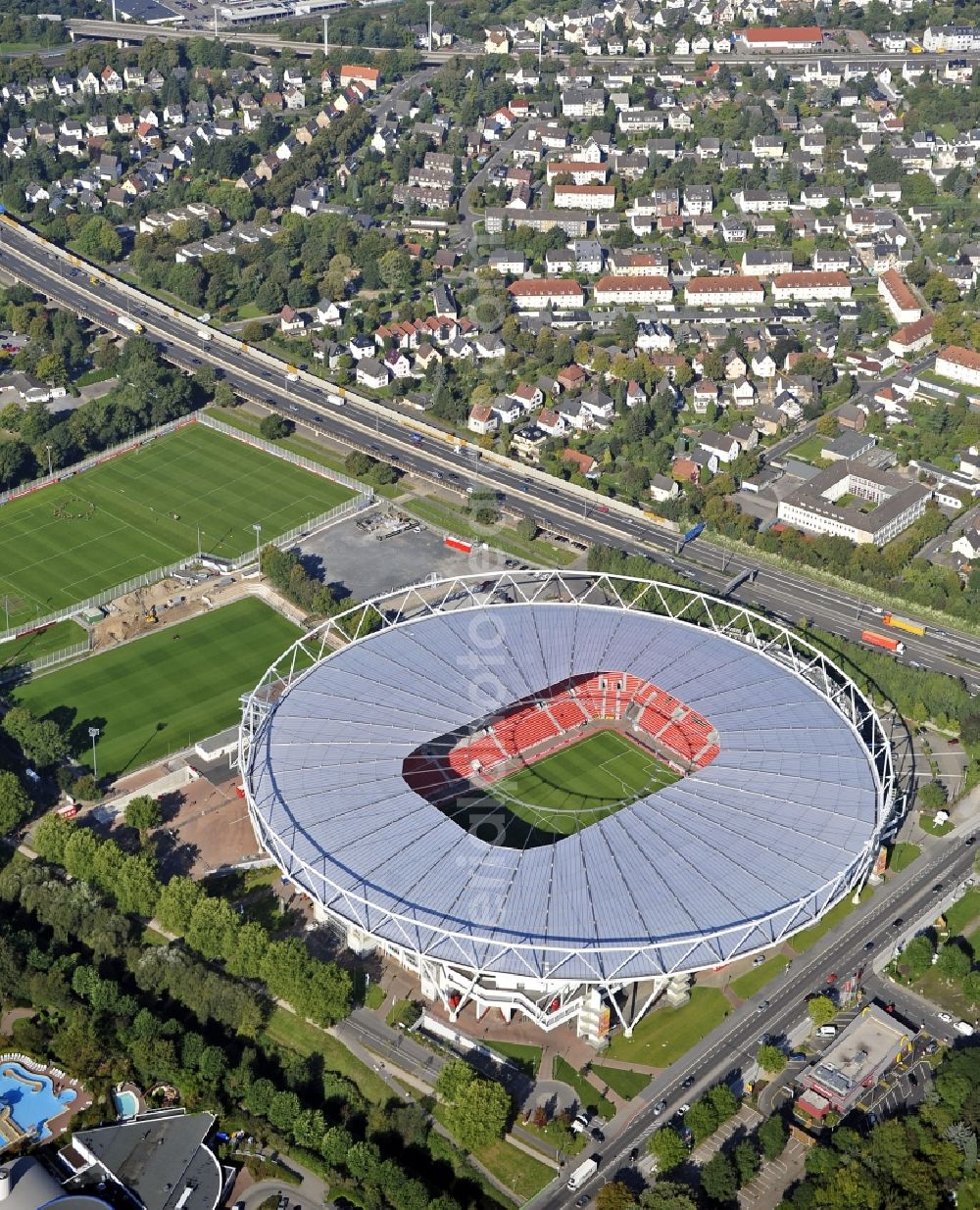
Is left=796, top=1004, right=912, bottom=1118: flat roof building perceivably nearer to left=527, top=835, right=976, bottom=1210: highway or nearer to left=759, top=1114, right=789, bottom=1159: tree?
left=759, top=1114, right=789, bottom=1159: tree

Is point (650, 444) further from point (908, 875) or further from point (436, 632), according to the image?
point (908, 875)

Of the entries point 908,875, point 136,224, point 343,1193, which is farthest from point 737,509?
point 136,224

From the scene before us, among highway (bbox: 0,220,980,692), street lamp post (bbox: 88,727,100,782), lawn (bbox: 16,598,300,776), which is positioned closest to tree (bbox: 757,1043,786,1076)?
highway (bbox: 0,220,980,692)

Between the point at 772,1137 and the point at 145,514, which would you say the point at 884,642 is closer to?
the point at 772,1137

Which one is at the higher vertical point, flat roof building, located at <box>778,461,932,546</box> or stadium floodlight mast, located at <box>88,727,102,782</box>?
flat roof building, located at <box>778,461,932,546</box>

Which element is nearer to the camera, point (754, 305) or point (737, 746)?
point (737, 746)

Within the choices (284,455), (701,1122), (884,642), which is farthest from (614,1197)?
(284,455)
